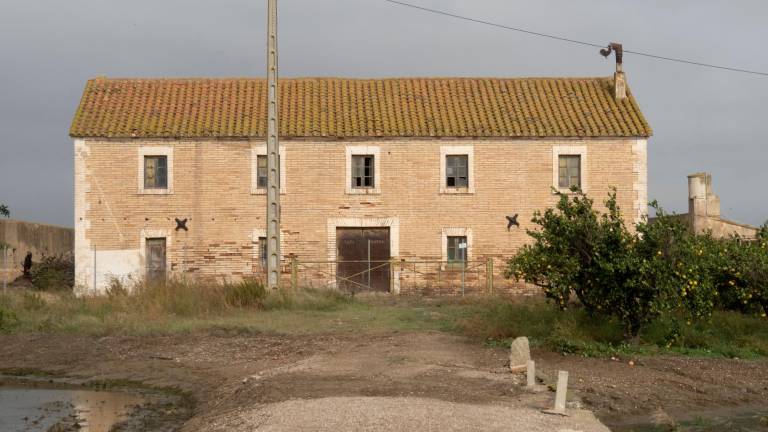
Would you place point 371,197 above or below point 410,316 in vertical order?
above

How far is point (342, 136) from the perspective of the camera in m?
28.5

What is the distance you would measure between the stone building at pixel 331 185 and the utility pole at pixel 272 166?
4906 mm

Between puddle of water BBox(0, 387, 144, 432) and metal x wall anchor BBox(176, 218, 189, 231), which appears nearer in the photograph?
puddle of water BBox(0, 387, 144, 432)

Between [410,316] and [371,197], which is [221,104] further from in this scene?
[410,316]

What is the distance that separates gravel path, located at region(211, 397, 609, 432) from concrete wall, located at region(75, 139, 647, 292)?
17401mm

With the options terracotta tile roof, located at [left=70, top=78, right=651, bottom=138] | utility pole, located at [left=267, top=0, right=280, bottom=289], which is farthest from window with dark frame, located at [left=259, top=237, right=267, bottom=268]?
utility pole, located at [left=267, top=0, right=280, bottom=289]

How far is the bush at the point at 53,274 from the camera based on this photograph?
94.0 ft

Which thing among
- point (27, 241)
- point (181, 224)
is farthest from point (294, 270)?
point (27, 241)

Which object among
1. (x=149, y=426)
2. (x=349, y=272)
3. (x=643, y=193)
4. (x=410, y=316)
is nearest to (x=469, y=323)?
(x=410, y=316)

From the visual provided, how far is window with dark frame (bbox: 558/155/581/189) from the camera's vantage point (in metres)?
28.8

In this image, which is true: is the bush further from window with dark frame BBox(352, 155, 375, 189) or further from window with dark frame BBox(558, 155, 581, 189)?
window with dark frame BBox(558, 155, 581, 189)

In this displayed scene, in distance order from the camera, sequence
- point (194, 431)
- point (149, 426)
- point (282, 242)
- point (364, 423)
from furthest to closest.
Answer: point (282, 242) < point (149, 426) < point (194, 431) < point (364, 423)

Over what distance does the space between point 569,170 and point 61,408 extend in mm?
19411

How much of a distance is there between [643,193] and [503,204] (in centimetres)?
420
